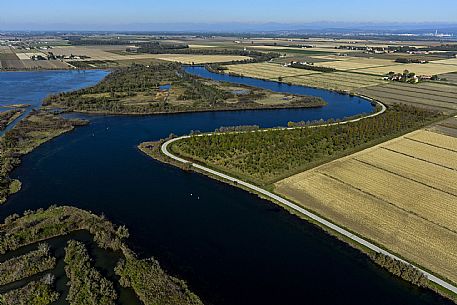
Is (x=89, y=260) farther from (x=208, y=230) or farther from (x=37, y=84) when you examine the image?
(x=37, y=84)

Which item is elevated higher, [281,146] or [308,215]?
[281,146]

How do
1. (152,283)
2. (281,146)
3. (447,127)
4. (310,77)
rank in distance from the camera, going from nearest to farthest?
(152,283)
(281,146)
(447,127)
(310,77)

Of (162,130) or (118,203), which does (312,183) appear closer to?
(118,203)

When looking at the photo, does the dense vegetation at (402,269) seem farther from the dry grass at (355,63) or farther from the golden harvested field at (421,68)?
the dry grass at (355,63)

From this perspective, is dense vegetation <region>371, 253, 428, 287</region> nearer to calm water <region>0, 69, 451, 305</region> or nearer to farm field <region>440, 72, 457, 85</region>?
calm water <region>0, 69, 451, 305</region>

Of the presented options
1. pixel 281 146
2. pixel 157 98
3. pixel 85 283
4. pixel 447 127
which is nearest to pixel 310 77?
pixel 157 98

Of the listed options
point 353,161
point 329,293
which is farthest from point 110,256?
point 353,161

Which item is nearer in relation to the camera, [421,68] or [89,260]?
[89,260]
